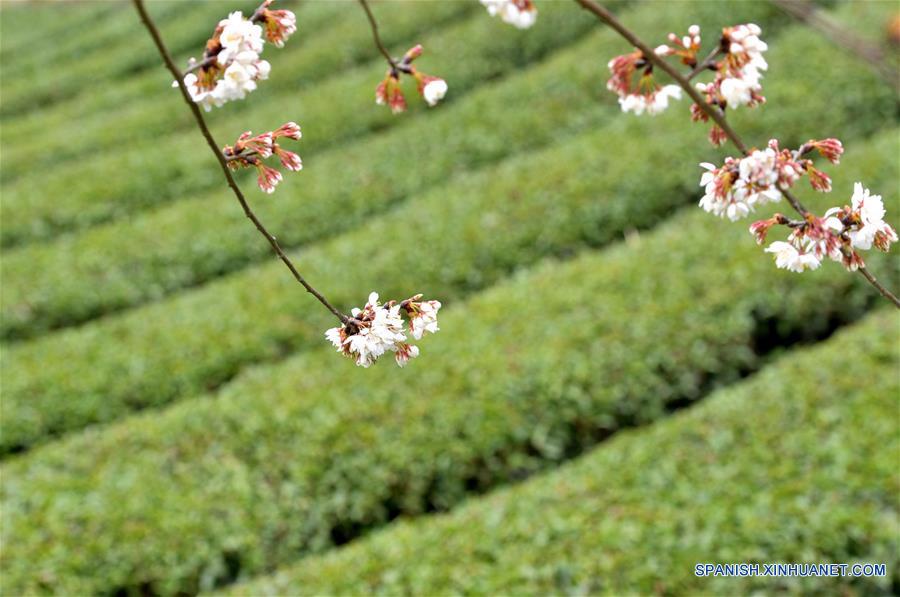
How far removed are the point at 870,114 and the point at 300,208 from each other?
5.78 m

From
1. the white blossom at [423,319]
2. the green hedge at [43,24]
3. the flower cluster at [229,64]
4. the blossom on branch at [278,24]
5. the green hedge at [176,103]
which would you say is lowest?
the white blossom at [423,319]

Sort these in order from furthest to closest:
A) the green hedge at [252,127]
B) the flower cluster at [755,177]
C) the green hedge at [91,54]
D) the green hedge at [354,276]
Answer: the green hedge at [91,54]
the green hedge at [252,127]
the green hedge at [354,276]
the flower cluster at [755,177]

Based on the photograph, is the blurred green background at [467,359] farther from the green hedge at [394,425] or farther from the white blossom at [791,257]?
the white blossom at [791,257]

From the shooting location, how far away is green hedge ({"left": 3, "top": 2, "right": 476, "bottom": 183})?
10.9 meters

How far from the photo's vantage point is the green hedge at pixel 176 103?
35.9 feet

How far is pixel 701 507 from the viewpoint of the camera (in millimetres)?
4137

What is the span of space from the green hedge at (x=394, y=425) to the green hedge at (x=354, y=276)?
533 millimetres

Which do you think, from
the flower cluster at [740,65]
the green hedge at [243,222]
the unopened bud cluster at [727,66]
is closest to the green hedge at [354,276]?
the green hedge at [243,222]

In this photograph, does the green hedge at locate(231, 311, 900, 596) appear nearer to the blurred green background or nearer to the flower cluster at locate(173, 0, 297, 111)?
the blurred green background

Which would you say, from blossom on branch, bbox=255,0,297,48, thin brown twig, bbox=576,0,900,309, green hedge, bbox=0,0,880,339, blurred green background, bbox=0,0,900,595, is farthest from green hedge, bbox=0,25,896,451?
thin brown twig, bbox=576,0,900,309

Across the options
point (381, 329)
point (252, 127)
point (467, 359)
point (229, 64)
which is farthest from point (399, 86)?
point (252, 127)

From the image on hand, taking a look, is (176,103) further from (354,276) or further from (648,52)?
(648,52)

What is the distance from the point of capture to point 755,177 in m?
1.24

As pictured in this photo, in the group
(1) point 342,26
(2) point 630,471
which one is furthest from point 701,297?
(1) point 342,26
